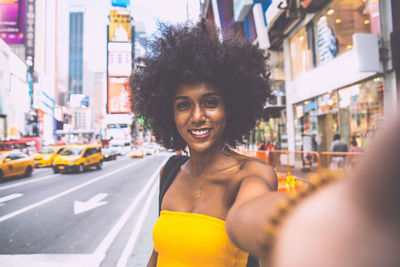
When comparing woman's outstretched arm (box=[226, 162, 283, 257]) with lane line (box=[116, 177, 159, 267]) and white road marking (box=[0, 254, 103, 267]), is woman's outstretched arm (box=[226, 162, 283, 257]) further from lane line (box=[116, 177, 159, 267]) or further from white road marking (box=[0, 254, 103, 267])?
white road marking (box=[0, 254, 103, 267])

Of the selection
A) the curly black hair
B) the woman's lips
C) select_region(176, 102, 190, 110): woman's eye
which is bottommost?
the woman's lips

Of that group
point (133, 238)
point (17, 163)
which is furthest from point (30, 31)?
point (133, 238)

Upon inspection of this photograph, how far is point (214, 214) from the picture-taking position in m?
1.38

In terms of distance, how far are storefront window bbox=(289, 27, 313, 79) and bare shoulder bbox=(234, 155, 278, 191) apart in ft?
45.1

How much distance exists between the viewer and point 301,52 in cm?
1451

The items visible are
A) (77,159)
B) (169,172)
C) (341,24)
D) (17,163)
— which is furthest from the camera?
(77,159)

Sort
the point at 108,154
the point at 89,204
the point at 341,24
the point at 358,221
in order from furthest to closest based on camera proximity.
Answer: the point at 108,154 < the point at 341,24 < the point at 89,204 < the point at 358,221

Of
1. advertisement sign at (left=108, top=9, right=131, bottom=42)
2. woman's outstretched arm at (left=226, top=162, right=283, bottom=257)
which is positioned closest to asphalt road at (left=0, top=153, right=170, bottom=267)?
woman's outstretched arm at (left=226, top=162, right=283, bottom=257)

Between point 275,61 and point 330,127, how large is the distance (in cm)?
811

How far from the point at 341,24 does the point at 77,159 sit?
1672 cm

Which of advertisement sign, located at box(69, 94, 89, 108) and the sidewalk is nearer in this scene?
the sidewalk

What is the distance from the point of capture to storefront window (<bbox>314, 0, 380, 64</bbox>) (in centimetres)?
910

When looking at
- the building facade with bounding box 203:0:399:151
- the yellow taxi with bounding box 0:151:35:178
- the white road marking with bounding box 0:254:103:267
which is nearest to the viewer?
the white road marking with bounding box 0:254:103:267

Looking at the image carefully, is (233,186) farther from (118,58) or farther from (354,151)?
(118,58)
